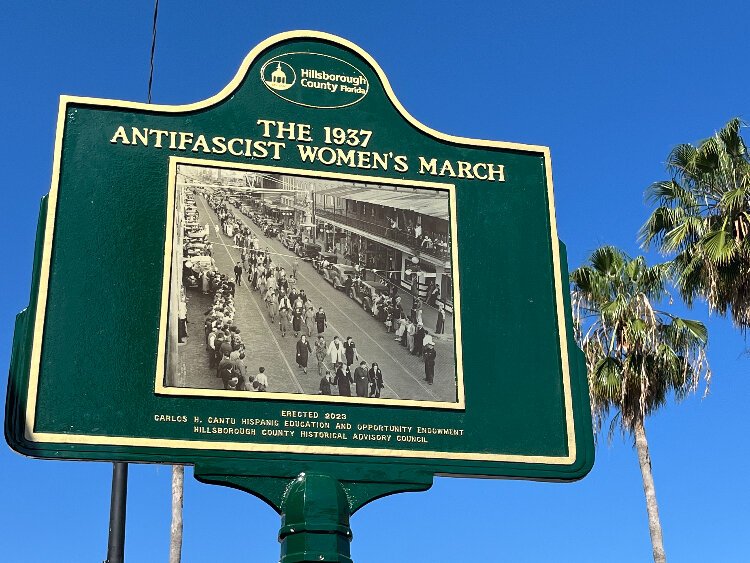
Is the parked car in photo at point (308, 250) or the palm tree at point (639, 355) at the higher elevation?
the palm tree at point (639, 355)

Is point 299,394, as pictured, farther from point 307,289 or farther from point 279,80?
point 279,80

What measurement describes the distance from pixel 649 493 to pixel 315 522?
15.8m

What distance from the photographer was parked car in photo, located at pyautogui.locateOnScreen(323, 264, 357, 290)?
664 cm

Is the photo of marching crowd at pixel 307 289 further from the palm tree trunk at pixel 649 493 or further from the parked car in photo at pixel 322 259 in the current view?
the palm tree trunk at pixel 649 493

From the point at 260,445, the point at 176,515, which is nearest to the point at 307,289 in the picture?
the point at 260,445

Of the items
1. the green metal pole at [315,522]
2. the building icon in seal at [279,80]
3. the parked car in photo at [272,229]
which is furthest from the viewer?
the building icon in seal at [279,80]

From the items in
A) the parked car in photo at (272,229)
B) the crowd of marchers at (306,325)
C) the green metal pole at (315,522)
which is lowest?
the green metal pole at (315,522)

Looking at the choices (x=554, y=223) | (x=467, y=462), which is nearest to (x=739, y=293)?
(x=554, y=223)

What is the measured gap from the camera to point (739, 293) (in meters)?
18.1

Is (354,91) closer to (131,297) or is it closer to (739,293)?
(131,297)

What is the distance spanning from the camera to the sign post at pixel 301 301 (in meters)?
6.00

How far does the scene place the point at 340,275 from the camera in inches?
263

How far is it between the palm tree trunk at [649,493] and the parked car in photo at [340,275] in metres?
14.8

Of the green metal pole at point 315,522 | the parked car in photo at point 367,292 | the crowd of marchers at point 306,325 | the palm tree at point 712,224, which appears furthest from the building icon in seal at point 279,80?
the palm tree at point 712,224
